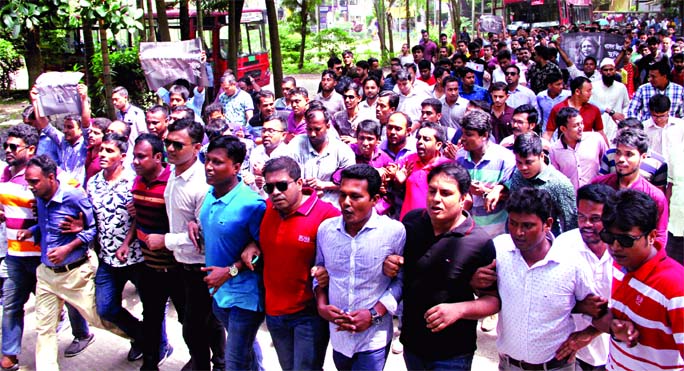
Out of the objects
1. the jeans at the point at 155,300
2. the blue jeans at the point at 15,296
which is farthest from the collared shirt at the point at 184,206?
the blue jeans at the point at 15,296

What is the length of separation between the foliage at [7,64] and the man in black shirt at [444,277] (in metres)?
19.5

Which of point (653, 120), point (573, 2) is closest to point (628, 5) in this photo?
point (573, 2)

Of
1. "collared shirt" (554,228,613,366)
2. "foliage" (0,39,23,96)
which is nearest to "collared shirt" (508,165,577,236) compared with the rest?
"collared shirt" (554,228,613,366)

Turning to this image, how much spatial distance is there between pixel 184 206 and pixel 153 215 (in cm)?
33

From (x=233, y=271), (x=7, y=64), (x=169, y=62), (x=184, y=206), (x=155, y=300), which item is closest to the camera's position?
(x=233, y=271)

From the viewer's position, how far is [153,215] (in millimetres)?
Result: 4551

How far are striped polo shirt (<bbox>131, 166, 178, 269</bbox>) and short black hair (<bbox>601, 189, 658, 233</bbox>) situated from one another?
2.89 m

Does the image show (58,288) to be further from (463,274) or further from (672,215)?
(672,215)

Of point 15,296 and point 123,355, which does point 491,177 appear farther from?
point 15,296

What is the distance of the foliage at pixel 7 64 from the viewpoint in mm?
19672

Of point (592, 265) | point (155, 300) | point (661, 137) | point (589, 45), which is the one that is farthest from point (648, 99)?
point (155, 300)

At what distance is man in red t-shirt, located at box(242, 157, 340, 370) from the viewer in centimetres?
370

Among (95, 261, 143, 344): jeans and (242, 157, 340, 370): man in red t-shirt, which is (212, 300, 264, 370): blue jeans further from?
(95, 261, 143, 344): jeans

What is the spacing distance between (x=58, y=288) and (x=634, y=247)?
12.9 feet
